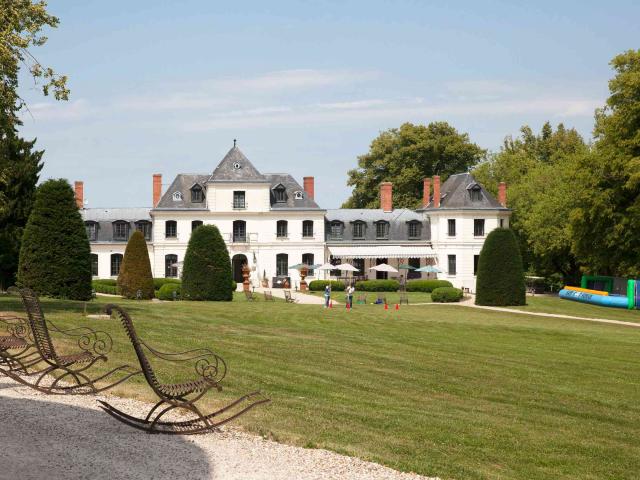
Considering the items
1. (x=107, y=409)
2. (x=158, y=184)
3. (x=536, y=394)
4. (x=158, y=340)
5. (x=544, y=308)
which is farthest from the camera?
(x=158, y=184)

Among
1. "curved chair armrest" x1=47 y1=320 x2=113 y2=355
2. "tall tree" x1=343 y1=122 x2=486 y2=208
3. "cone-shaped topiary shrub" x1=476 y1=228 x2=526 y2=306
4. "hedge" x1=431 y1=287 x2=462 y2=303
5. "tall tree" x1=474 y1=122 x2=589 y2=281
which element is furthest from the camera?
"tall tree" x1=343 y1=122 x2=486 y2=208

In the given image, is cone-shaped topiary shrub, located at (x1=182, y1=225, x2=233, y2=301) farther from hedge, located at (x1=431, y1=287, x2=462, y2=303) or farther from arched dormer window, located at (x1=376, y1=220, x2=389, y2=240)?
arched dormer window, located at (x1=376, y1=220, x2=389, y2=240)

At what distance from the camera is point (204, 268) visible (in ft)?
124

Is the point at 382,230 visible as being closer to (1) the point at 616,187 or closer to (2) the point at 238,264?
(2) the point at 238,264

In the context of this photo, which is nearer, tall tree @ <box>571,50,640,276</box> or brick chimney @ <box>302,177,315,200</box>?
tall tree @ <box>571,50,640,276</box>

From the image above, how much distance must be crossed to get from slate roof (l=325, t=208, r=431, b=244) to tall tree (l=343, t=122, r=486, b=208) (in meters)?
8.87

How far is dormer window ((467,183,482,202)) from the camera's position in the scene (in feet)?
195

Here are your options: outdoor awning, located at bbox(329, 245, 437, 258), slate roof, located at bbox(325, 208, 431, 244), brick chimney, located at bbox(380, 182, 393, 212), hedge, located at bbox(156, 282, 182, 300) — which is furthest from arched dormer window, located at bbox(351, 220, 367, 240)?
hedge, located at bbox(156, 282, 182, 300)

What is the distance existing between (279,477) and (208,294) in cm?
3004

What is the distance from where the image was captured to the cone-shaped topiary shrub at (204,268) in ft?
123

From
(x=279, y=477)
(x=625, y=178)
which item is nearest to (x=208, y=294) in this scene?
(x=625, y=178)

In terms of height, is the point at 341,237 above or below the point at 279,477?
above

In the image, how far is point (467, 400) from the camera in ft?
45.8

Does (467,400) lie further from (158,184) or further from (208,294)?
(158,184)
